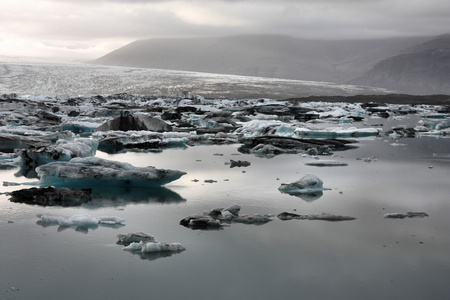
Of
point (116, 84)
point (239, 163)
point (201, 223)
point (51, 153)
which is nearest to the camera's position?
point (201, 223)

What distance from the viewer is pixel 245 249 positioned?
3.79m

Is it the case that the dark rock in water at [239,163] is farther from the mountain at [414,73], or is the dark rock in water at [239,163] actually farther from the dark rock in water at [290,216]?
the mountain at [414,73]

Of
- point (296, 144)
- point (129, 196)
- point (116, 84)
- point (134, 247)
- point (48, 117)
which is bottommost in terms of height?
point (116, 84)

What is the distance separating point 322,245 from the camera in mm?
3883

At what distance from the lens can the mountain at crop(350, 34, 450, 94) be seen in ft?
365

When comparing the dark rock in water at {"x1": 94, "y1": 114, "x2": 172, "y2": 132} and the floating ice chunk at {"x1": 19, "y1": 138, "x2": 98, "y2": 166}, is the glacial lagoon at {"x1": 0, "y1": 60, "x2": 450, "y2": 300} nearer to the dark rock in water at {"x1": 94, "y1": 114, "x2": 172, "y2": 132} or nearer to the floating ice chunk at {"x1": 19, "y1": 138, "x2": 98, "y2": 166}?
the floating ice chunk at {"x1": 19, "y1": 138, "x2": 98, "y2": 166}

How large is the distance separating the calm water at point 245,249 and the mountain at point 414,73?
109 metres

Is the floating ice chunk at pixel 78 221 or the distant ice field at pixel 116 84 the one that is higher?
the floating ice chunk at pixel 78 221

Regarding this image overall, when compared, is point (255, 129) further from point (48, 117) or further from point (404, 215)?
point (404, 215)

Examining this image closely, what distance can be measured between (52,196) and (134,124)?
7.98m

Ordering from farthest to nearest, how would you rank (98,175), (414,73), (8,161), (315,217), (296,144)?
(414,73) < (296,144) < (8,161) < (98,175) < (315,217)

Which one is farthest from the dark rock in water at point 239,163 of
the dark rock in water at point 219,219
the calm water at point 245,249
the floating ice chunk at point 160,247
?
the floating ice chunk at point 160,247

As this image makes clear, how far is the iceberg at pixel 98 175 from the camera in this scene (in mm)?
5770

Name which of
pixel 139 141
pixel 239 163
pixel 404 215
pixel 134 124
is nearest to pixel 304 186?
pixel 404 215
